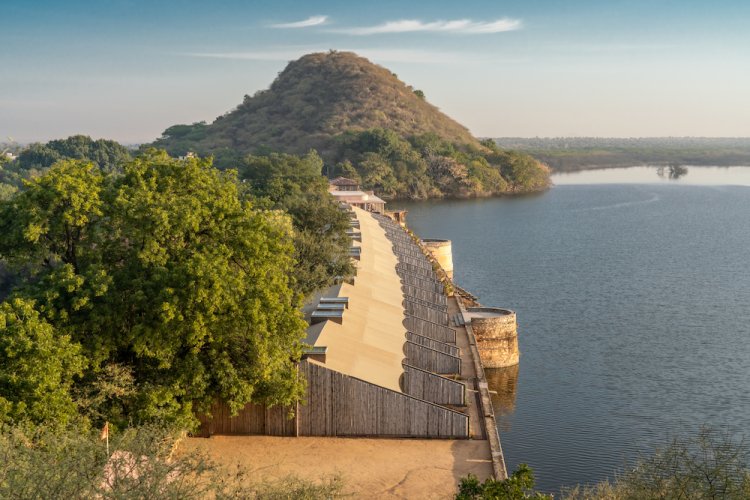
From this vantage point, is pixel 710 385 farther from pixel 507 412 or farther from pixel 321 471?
pixel 321 471

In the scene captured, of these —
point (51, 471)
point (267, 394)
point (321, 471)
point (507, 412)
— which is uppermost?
point (51, 471)

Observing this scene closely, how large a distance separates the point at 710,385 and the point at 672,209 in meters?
71.7

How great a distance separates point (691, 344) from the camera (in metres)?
37.7

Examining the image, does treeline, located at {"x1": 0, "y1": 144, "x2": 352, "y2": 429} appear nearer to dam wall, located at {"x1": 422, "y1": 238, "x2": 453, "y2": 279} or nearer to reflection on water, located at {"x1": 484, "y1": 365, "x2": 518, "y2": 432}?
reflection on water, located at {"x1": 484, "y1": 365, "x2": 518, "y2": 432}

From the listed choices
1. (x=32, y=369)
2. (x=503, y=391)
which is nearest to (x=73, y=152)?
(x=503, y=391)

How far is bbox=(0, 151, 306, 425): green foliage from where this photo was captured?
19828 mm

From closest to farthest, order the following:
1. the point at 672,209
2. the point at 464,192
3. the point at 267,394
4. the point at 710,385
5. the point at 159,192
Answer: the point at 267,394 → the point at 159,192 → the point at 710,385 → the point at 672,209 → the point at 464,192

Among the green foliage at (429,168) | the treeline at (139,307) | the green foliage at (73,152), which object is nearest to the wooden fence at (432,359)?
the treeline at (139,307)

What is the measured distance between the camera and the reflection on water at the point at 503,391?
29.7m

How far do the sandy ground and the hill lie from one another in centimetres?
9162

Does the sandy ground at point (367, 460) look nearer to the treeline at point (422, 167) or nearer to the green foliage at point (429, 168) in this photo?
the treeline at point (422, 167)

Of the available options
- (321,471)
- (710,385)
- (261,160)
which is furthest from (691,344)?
(261,160)

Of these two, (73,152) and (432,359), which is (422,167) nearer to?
(73,152)

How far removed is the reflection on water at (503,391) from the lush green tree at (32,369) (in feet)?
50.9
